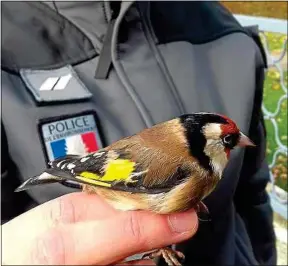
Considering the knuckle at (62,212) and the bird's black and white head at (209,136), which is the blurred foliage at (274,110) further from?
the knuckle at (62,212)

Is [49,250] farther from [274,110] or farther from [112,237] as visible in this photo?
[274,110]

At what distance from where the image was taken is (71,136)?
117 centimetres

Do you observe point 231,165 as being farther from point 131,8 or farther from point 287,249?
point 287,249

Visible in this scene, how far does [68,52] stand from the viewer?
4.11 ft

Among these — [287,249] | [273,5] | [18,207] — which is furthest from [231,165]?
[273,5]

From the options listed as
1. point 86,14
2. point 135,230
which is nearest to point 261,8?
point 86,14

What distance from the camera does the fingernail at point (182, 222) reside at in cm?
82

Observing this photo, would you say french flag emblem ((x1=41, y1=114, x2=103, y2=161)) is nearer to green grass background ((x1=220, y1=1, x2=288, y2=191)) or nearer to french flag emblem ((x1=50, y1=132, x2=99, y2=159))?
french flag emblem ((x1=50, y1=132, x2=99, y2=159))

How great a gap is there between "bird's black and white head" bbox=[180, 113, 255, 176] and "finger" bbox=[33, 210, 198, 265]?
0.41ft

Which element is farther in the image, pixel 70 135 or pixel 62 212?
pixel 70 135

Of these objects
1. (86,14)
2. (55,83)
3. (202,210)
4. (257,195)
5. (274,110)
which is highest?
(86,14)

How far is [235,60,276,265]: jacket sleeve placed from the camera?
145 centimetres

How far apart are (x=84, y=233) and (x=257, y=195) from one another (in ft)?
2.77

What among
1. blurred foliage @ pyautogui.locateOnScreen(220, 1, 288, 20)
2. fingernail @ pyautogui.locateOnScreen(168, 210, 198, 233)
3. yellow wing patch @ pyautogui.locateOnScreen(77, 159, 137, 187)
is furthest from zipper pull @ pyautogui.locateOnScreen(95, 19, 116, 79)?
blurred foliage @ pyautogui.locateOnScreen(220, 1, 288, 20)
